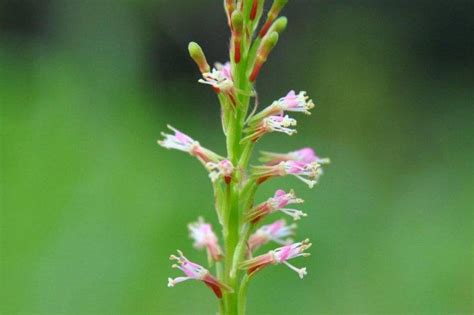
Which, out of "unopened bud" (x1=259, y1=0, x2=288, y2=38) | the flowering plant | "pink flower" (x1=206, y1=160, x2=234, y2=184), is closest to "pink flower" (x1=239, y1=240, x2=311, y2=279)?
the flowering plant

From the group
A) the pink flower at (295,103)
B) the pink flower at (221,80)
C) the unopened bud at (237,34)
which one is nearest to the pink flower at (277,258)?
the pink flower at (295,103)

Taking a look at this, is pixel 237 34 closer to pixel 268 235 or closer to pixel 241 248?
pixel 241 248

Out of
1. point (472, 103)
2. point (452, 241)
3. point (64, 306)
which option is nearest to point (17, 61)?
point (64, 306)

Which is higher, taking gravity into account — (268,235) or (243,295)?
(268,235)

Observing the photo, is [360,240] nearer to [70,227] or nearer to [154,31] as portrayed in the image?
[70,227]

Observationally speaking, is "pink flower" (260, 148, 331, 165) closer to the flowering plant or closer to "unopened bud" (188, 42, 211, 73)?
the flowering plant

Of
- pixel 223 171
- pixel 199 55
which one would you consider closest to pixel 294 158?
pixel 223 171

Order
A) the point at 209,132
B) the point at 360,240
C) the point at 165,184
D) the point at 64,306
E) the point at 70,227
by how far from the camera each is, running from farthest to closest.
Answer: the point at 209,132, the point at 165,184, the point at 360,240, the point at 70,227, the point at 64,306
